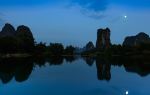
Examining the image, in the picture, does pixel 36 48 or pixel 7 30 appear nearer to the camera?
pixel 36 48

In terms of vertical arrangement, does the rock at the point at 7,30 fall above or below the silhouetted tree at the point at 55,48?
above

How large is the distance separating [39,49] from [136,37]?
70.1 metres

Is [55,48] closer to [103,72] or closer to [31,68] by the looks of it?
[31,68]

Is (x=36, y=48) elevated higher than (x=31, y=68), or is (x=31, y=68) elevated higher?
(x=36, y=48)

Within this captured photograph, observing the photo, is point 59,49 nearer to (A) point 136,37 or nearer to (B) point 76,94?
(A) point 136,37

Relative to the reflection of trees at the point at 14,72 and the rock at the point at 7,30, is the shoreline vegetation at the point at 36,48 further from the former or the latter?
the reflection of trees at the point at 14,72

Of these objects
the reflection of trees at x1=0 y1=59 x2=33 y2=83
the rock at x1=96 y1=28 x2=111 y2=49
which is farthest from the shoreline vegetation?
the reflection of trees at x1=0 y1=59 x2=33 y2=83

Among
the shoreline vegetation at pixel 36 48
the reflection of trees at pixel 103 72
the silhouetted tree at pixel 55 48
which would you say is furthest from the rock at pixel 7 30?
the reflection of trees at pixel 103 72

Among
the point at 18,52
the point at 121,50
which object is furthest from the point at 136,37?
the point at 18,52

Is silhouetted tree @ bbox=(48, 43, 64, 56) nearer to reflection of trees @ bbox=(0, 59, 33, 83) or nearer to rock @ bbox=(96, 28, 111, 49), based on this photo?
rock @ bbox=(96, 28, 111, 49)

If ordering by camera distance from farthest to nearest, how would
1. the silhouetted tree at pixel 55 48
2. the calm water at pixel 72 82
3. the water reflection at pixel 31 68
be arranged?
the silhouetted tree at pixel 55 48 → the water reflection at pixel 31 68 → the calm water at pixel 72 82

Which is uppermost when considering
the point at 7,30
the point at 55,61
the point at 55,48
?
the point at 7,30

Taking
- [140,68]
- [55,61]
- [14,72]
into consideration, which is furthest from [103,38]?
[14,72]

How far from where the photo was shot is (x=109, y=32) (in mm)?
134500
